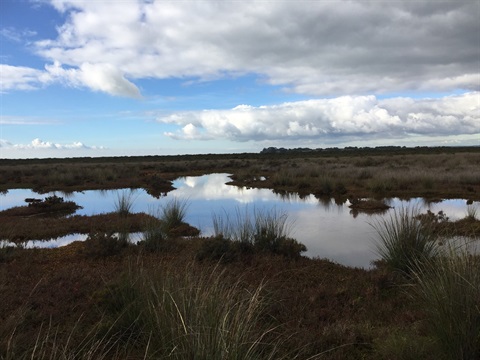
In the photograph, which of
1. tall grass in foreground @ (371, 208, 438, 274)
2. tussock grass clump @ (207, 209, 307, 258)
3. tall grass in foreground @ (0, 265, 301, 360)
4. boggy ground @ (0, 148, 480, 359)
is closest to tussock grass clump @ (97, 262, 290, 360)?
tall grass in foreground @ (0, 265, 301, 360)

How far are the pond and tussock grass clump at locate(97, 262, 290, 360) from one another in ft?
20.1

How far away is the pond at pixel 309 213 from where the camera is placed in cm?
1147

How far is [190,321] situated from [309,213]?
47.1 feet

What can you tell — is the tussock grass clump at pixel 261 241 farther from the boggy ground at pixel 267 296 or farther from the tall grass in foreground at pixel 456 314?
the tall grass in foreground at pixel 456 314

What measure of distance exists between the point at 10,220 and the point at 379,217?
16.0 meters

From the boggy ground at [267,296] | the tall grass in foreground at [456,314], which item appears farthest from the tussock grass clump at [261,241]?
the tall grass in foreground at [456,314]

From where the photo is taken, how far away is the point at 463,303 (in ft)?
13.5

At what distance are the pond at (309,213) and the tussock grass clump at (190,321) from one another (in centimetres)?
614

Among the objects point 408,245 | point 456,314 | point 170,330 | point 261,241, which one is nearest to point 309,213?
point 261,241

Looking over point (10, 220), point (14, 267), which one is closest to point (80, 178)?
point (10, 220)

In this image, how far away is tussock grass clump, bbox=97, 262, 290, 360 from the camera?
3.13 metres

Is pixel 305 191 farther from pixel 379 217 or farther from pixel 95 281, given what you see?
pixel 95 281

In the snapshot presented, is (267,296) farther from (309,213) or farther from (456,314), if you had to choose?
(309,213)

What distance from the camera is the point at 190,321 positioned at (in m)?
3.61
